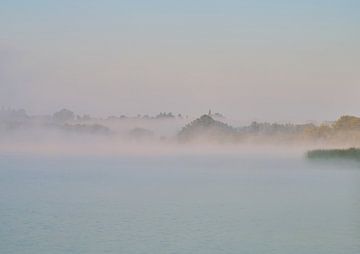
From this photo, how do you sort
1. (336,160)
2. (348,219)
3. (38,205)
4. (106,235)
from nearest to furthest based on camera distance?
(106,235), (348,219), (38,205), (336,160)

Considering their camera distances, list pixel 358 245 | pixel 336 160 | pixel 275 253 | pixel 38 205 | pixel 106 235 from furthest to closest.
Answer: pixel 336 160 < pixel 38 205 < pixel 106 235 < pixel 358 245 < pixel 275 253

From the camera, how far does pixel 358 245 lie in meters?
22.2

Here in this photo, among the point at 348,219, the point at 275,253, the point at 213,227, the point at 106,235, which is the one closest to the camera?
the point at 275,253

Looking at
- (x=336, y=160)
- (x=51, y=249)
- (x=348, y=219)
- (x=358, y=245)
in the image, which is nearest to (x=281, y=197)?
(x=348, y=219)

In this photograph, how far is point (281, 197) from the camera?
1515 inches

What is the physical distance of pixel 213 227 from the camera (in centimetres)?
2545

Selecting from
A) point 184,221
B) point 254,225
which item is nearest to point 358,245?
point 254,225

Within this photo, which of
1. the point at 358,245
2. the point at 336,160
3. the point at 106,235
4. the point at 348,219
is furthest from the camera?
the point at 336,160

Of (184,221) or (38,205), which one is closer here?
(184,221)

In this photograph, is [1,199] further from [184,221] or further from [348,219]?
[348,219]

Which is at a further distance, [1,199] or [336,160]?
[336,160]

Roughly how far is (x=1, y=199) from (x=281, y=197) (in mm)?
15123

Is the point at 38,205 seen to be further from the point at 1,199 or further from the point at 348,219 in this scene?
the point at 348,219

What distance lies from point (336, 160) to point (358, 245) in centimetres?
5346
